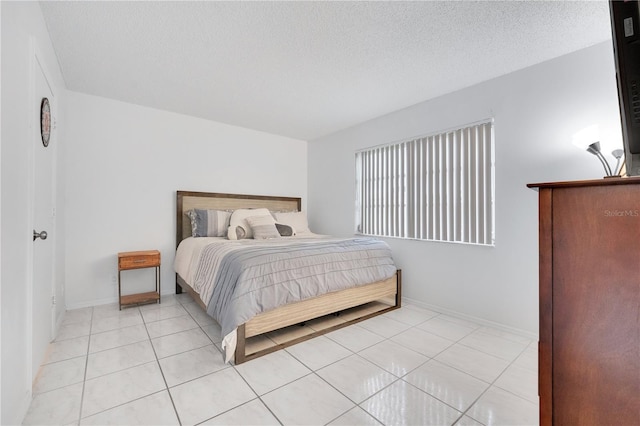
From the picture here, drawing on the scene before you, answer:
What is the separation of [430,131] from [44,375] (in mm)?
3864

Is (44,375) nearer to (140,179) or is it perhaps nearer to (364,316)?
(140,179)

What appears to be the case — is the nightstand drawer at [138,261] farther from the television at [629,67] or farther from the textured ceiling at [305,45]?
the television at [629,67]

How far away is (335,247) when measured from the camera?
2756mm

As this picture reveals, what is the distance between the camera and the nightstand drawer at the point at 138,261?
3014mm

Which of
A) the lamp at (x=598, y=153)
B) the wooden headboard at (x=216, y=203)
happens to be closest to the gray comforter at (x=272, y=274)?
the wooden headboard at (x=216, y=203)

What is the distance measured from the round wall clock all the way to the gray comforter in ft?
4.73

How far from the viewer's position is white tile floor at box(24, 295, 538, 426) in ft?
4.84

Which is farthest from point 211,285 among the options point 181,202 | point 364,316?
point 181,202

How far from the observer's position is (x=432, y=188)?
3.16 m

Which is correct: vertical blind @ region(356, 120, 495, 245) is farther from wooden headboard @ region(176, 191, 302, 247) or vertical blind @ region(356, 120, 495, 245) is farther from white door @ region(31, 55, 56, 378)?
white door @ region(31, 55, 56, 378)

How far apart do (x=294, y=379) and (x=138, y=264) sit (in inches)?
91.5

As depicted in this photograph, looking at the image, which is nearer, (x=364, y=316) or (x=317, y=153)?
(x=364, y=316)

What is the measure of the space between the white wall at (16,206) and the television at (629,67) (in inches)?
90.0

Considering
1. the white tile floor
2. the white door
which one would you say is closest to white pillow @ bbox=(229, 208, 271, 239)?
the white tile floor
